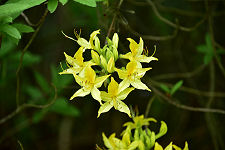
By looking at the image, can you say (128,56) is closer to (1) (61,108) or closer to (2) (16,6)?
(2) (16,6)

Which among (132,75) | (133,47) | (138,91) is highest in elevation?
(133,47)

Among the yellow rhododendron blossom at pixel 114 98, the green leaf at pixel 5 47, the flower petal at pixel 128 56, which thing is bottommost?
the green leaf at pixel 5 47

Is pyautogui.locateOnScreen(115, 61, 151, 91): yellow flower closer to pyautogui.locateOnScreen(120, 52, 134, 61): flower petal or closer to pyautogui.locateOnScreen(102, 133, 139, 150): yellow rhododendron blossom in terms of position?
pyautogui.locateOnScreen(120, 52, 134, 61): flower petal

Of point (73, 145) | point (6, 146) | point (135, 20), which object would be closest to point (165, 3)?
point (135, 20)

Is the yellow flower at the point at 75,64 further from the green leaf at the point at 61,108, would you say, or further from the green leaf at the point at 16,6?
the green leaf at the point at 61,108

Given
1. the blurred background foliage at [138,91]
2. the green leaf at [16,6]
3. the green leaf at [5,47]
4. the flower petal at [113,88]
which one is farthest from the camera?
the blurred background foliage at [138,91]

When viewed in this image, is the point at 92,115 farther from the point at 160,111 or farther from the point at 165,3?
the point at 165,3

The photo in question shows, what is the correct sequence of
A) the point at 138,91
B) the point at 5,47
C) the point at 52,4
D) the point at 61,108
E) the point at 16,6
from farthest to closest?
the point at 138,91 < the point at 61,108 < the point at 5,47 < the point at 52,4 < the point at 16,6

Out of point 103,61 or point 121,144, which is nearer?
point 103,61

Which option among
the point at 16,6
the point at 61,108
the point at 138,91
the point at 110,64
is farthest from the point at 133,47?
the point at 138,91

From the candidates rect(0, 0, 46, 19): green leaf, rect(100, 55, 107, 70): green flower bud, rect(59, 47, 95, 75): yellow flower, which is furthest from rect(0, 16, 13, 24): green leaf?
rect(100, 55, 107, 70): green flower bud

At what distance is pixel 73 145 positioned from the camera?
2912 millimetres

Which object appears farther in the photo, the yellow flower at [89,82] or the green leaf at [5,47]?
the green leaf at [5,47]

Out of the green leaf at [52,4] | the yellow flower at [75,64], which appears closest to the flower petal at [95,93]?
the yellow flower at [75,64]
